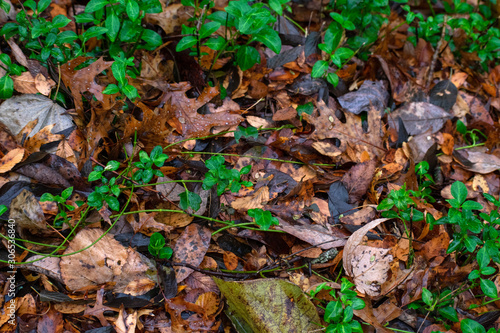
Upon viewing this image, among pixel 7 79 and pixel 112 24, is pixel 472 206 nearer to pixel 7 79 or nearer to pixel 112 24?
pixel 112 24

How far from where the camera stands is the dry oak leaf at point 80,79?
2.43 m

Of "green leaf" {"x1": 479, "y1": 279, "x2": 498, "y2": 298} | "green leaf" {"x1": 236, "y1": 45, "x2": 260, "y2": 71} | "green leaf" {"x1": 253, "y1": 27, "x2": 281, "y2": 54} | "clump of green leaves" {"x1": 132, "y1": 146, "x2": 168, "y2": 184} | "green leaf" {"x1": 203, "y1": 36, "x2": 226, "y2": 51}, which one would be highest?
"green leaf" {"x1": 253, "y1": 27, "x2": 281, "y2": 54}

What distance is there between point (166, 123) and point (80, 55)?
2.44ft

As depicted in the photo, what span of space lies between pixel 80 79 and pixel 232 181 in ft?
4.13

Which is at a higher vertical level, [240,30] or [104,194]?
[240,30]

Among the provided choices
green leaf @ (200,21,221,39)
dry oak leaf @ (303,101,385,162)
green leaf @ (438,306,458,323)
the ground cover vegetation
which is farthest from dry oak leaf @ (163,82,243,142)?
green leaf @ (438,306,458,323)

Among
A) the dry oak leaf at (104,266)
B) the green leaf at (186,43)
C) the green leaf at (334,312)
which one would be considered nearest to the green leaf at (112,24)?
the green leaf at (186,43)

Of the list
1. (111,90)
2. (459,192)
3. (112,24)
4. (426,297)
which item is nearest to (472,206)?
(459,192)

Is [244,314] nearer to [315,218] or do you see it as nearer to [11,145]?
[315,218]

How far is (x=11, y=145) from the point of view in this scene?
2373 mm

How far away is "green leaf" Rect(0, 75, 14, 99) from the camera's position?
2.38 metres

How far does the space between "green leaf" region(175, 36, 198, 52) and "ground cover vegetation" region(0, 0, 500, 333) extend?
1 cm

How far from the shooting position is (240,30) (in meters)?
2.30

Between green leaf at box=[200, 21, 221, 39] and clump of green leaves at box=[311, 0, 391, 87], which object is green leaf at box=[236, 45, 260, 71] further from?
clump of green leaves at box=[311, 0, 391, 87]
